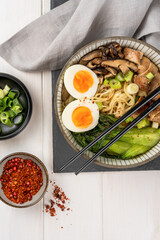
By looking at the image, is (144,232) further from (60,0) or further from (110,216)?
(60,0)

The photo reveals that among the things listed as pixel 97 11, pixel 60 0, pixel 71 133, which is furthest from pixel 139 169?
pixel 60 0

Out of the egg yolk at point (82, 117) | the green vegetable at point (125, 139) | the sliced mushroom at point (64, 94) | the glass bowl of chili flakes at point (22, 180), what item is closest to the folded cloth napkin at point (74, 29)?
the sliced mushroom at point (64, 94)

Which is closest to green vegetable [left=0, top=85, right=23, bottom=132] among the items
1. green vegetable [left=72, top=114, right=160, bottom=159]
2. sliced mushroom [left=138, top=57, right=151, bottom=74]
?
green vegetable [left=72, top=114, right=160, bottom=159]

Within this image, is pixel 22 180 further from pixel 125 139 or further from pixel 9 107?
pixel 125 139

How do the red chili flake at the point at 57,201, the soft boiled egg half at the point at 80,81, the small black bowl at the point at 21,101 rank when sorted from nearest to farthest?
1. the soft boiled egg half at the point at 80,81
2. the small black bowl at the point at 21,101
3. the red chili flake at the point at 57,201

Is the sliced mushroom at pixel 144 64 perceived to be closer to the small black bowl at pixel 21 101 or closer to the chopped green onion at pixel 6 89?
the small black bowl at pixel 21 101
